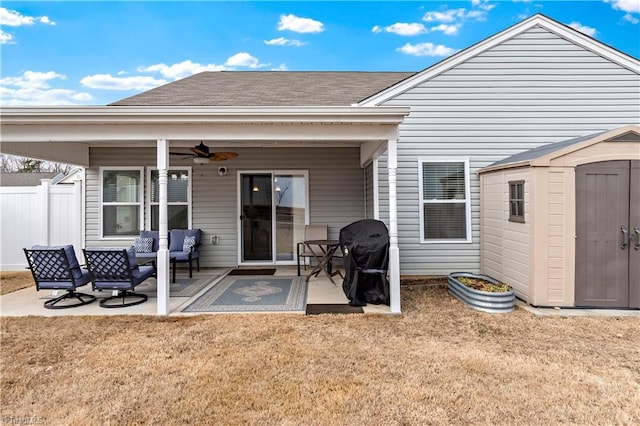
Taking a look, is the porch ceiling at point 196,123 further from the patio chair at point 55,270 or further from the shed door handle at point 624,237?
the shed door handle at point 624,237

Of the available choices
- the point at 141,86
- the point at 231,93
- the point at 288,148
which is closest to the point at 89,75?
the point at 141,86

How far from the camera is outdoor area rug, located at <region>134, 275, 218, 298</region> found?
207 inches

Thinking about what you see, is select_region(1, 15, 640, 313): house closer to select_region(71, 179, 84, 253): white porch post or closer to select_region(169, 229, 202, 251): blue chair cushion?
select_region(71, 179, 84, 253): white porch post

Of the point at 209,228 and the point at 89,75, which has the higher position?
the point at 89,75

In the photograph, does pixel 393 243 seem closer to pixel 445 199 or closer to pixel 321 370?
pixel 321 370

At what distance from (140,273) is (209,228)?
8.81ft

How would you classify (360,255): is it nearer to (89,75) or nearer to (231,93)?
(231,93)

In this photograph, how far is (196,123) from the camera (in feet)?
14.0

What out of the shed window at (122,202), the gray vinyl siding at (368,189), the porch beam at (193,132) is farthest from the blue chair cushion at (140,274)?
the gray vinyl siding at (368,189)

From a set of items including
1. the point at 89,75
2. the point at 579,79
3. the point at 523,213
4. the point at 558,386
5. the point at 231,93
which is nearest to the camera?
the point at 558,386

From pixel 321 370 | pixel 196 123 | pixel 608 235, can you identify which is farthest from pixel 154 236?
pixel 608 235

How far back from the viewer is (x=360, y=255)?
448 centimetres

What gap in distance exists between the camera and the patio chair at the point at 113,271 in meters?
4.36

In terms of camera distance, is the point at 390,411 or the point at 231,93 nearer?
the point at 390,411
